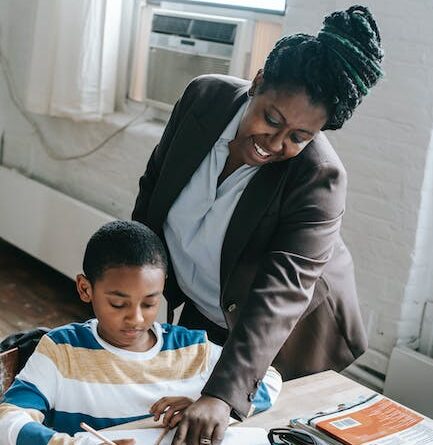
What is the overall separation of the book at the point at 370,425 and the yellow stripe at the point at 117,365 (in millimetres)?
218

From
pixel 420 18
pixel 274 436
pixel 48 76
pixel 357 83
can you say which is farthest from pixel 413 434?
pixel 48 76

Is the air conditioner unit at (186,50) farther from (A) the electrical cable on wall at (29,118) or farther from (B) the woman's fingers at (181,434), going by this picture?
(B) the woman's fingers at (181,434)

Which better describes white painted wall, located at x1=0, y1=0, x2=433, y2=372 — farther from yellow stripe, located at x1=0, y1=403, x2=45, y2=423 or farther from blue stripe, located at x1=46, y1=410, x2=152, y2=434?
yellow stripe, located at x1=0, y1=403, x2=45, y2=423

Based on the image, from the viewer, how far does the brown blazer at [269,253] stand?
1.37 meters

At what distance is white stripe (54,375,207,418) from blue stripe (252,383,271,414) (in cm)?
11

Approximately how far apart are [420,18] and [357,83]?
100cm

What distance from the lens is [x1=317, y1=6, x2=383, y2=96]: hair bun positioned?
1.38m

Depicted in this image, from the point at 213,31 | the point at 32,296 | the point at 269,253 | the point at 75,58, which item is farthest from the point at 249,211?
the point at 32,296

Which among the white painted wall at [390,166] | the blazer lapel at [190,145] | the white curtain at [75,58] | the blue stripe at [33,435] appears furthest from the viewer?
the white curtain at [75,58]

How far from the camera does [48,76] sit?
344 cm

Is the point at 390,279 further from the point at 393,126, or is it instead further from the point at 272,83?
the point at 272,83

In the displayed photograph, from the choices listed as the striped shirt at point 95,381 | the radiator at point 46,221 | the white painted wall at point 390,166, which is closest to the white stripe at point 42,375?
the striped shirt at point 95,381

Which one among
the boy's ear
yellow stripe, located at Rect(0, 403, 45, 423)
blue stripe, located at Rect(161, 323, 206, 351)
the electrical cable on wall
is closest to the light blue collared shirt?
blue stripe, located at Rect(161, 323, 206, 351)

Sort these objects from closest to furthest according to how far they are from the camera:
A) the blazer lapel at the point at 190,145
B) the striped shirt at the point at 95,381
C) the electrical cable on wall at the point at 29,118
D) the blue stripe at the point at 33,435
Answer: the blue stripe at the point at 33,435 < the striped shirt at the point at 95,381 < the blazer lapel at the point at 190,145 < the electrical cable on wall at the point at 29,118
